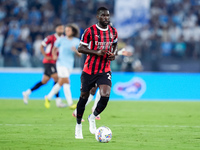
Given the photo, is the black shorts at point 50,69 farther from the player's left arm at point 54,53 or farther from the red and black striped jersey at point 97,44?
the red and black striped jersey at point 97,44

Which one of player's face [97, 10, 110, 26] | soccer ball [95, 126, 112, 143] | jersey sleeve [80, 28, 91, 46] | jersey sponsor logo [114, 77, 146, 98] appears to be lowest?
jersey sponsor logo [114, 77, 146, 98]

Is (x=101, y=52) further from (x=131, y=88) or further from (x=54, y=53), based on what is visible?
(x=131, y=88)

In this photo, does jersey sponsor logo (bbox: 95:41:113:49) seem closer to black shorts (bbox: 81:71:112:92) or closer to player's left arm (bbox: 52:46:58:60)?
black shorts (bbox: 81:71:112:92)

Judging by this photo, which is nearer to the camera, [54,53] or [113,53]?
[113,53]

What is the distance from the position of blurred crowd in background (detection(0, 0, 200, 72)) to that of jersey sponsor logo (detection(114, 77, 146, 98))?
150 centimetres

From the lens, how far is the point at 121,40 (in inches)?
760

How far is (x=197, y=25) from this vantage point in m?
21.7

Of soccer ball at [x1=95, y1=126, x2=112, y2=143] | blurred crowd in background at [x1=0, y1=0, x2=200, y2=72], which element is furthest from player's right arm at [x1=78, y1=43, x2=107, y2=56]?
blurred crowd in background at [x1=0, y1=0, x2=200, y2=72]

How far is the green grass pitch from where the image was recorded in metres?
6.13

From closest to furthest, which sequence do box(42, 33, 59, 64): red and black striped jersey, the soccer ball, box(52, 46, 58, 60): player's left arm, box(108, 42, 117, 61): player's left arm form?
the soccer ball, box(108, 42, 117, 61): player's left arm, box(52, 46, 58, 60): player's left arm, box(42, 33, 59, 64): red and black striped jersey

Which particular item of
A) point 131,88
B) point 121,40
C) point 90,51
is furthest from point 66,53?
point 121,40

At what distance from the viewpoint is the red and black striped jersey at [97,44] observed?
7129 mm

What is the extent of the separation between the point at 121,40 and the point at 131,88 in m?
3.21

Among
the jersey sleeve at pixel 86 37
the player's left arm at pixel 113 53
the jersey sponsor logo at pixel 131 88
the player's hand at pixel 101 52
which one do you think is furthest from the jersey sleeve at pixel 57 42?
the player's hand at pixel 101 52
